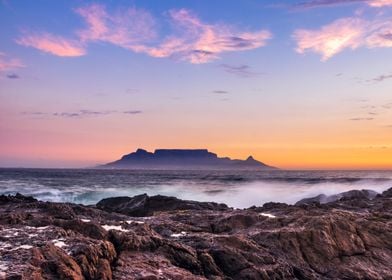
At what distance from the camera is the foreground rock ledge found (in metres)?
8.21

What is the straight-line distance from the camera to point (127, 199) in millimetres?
27969

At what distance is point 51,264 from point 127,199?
66.9 ft

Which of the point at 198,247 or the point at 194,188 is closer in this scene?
the point at 198,247

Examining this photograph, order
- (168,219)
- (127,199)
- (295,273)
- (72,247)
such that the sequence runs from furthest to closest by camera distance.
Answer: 1. (127,199)
2. (168,219)
3. (295,273)
4. (72,247)

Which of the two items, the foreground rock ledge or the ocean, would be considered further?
the ocean

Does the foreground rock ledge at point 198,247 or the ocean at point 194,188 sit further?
the ocean at point 194,188

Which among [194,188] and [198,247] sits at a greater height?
[198,247]

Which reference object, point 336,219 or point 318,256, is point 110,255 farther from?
point 336,219

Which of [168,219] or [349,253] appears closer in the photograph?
[349,253]

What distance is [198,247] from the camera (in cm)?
1041

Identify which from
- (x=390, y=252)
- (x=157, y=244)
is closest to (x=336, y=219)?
(x=390, y=252)

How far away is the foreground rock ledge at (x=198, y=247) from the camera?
8211mm

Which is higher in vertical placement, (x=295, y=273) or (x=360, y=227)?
(x=360, y=227)

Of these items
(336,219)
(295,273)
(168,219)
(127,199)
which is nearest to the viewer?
(295,273)
